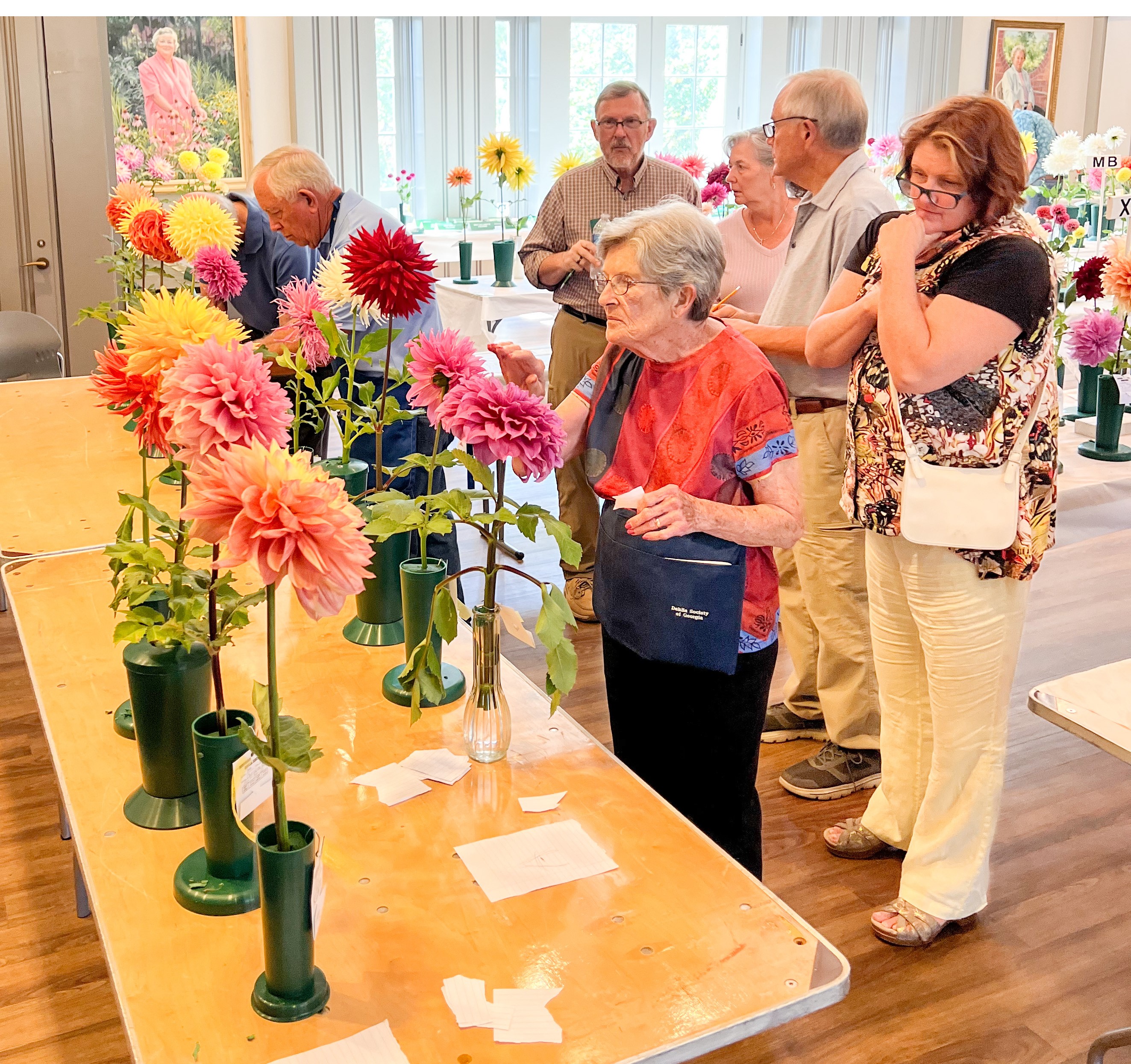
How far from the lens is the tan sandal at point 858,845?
9.04ft

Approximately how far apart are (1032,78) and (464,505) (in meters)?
11.6

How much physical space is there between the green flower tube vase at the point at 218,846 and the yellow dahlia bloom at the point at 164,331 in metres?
0.39

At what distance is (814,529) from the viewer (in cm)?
300

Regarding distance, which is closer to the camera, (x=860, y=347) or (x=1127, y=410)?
(x=860, y=347)

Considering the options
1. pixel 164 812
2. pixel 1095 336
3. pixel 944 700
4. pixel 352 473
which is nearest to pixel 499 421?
pixel 164 812

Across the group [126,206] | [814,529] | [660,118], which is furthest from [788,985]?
[660,118]

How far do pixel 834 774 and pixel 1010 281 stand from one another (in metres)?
1.47

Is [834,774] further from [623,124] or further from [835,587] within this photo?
[623,124]

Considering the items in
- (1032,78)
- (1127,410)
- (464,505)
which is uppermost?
(1032,78)

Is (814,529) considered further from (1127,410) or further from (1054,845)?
(1127,410)

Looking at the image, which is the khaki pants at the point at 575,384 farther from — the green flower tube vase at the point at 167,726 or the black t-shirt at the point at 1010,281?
the green flower tube vase at the point at 167,726

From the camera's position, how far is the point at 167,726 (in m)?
1.45

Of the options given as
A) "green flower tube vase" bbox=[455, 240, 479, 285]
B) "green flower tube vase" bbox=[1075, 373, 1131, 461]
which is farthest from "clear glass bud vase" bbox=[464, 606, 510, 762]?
"green flower tube vase" bbox=[455, 240, 479, 285]
